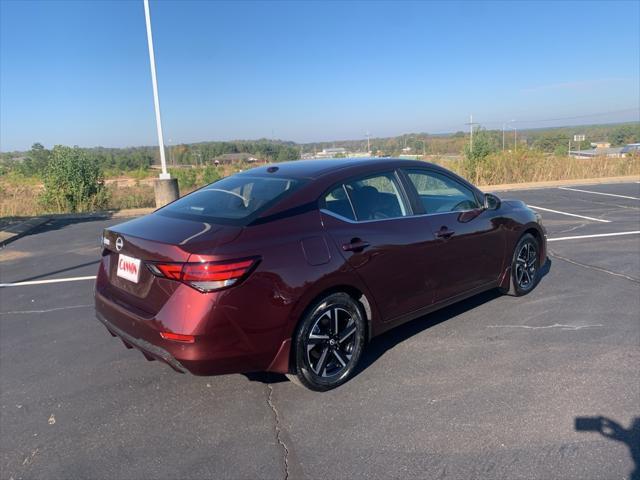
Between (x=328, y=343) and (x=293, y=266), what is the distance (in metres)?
0.68

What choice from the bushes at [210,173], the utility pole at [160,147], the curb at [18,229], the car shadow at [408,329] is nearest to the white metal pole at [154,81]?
the utility pole at [160,147]

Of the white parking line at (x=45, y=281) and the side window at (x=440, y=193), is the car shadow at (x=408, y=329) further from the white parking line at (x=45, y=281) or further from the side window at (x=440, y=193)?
the white parking line at (x=45, y=281)

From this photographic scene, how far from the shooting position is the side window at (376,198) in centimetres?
372

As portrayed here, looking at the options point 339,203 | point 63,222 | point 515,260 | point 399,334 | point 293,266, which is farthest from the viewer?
point 63,222

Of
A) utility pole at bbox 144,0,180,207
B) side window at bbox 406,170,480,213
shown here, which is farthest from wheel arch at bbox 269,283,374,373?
utility pole at bbox 144,0,180,207

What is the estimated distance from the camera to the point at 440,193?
179 inches

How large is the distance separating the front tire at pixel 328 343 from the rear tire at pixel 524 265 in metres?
2.31

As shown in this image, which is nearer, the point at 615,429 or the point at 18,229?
the point at 615,429

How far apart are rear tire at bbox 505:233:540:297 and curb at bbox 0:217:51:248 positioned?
29.7 ft

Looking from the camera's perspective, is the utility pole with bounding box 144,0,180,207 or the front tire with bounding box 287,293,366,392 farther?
the utility pole with bounding box 144,0,180,207

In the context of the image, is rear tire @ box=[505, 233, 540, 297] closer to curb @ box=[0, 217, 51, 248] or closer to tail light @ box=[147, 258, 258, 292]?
tail light @ box=[147, 258, 258, 292]

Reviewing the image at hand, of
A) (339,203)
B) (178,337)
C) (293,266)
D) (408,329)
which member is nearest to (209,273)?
(178,337)

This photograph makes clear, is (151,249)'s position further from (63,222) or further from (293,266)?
(63,222)

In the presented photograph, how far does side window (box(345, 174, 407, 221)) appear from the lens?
372 cm
